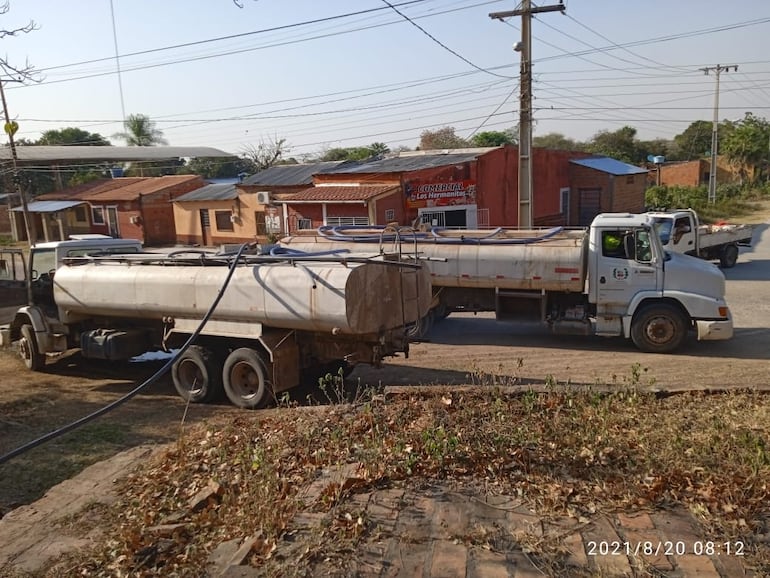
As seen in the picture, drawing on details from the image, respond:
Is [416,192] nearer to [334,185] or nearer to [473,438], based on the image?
[334,185]

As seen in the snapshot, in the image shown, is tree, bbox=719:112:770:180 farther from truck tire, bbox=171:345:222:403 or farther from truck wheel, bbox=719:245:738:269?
truck tire, bbox=171:345:222:403

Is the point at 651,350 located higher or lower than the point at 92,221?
lower

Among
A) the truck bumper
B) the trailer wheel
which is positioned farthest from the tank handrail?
the trailer wheel

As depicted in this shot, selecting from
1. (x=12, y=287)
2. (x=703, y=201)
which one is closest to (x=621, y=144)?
(x=703, y=201)

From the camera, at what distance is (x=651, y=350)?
37.9ft

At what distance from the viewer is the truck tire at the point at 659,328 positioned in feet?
37.2

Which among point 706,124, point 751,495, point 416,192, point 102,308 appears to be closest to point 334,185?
point 416,192

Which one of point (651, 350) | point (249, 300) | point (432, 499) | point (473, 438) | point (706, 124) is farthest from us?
point (706, 124)

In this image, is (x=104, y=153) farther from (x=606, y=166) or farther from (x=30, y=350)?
(x=30, y=350)

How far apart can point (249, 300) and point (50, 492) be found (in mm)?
3504

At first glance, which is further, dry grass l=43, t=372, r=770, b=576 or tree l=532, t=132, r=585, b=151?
tree l=532, t=132, r=585, b=151

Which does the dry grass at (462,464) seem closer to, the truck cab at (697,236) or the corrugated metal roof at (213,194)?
the truck cab at (697,236)

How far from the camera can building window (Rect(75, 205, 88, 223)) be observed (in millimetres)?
37406

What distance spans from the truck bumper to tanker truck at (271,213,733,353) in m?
0.02
